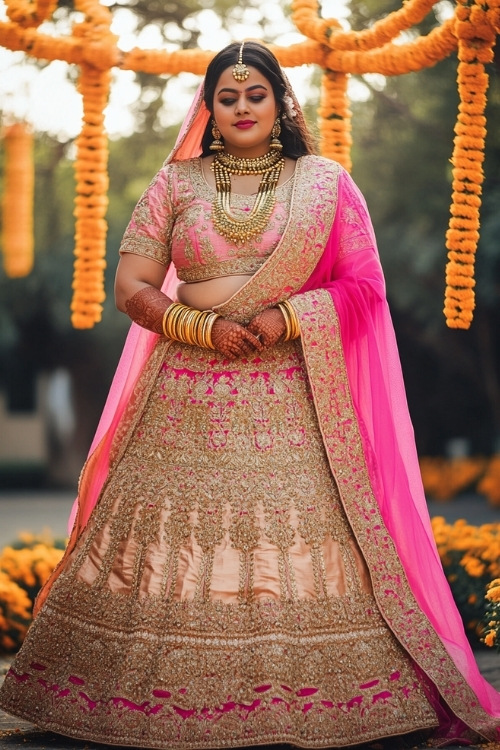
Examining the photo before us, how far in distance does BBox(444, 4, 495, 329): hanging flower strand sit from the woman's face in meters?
1.03

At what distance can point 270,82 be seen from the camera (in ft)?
12.5

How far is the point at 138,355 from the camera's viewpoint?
13.3ft

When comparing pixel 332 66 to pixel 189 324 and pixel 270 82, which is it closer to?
pixel 270 82

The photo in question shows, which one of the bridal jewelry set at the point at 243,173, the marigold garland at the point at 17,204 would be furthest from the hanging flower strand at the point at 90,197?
the bridal jewelry set at the point at 243,173

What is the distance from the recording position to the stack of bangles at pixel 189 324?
362cm

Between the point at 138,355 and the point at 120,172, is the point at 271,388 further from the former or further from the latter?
the point at 120,172

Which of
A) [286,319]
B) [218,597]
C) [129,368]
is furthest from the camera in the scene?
[129,368]

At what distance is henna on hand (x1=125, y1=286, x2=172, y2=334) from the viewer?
3.72 m

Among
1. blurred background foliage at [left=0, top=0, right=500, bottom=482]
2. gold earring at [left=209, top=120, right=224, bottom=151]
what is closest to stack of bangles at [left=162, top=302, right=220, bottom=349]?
gold earring at [left=209, top=120, right=224, bottom=151]

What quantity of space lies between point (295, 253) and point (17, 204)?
142 centimetres

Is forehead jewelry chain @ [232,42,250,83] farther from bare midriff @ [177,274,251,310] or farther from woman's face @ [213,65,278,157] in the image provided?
bare midriff @ [177,274,251,310]

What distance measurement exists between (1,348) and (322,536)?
620 inches

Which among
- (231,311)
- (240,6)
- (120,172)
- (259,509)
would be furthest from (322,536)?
(120,172)

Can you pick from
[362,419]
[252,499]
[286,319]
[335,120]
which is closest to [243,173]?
[286,319]
